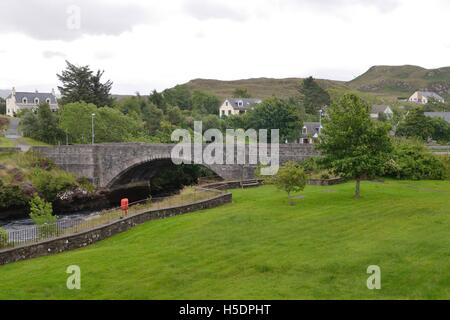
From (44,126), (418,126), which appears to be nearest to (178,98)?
(44,126)

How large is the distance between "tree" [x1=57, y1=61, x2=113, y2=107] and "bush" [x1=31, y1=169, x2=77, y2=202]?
4079cm

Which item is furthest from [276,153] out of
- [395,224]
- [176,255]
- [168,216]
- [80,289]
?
[80,289]

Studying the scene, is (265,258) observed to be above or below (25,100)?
below

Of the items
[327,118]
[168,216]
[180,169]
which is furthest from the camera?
[180,169]

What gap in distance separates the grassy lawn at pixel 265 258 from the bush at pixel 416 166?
19235 mm

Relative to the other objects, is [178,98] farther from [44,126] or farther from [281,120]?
[44,126]

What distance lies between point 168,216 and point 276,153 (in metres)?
26.1

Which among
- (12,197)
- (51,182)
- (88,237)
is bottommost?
(12,197)

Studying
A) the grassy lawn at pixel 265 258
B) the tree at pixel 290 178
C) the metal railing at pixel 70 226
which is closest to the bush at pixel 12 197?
the metal railing at pixel 70 226

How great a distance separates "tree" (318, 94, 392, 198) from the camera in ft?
131

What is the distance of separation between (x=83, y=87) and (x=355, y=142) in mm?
84851

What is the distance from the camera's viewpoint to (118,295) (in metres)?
18.5

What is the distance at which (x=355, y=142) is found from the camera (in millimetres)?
40812
